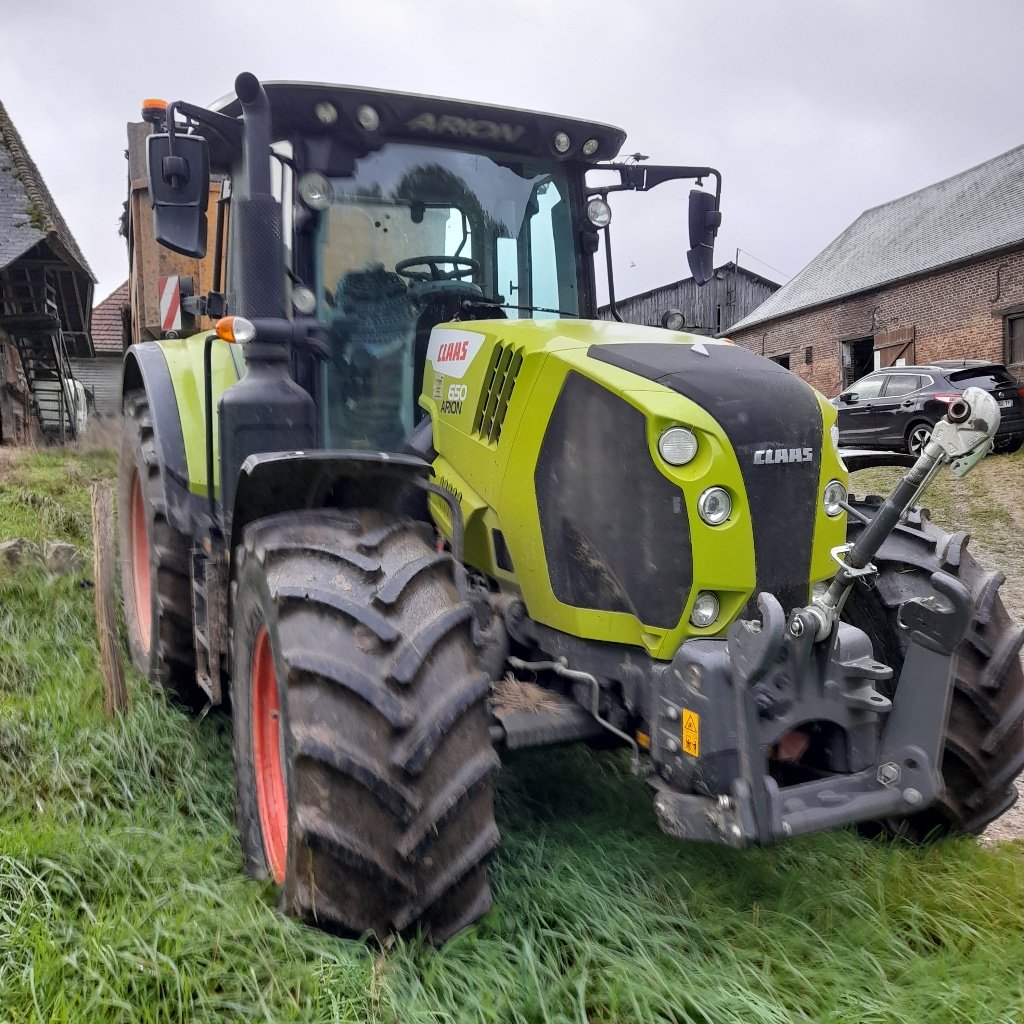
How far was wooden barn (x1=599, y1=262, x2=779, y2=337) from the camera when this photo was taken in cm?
3541

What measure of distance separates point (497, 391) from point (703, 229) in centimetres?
150

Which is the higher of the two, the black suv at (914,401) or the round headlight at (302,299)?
the round headlight at (302,299)

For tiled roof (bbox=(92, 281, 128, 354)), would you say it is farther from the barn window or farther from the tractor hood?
the tractor hood

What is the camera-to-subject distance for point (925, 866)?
304 cm

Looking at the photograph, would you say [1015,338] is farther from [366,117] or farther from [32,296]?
[32,296]

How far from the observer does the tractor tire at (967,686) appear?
124 inches

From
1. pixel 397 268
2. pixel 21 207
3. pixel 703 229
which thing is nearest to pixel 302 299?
pixel 397 268

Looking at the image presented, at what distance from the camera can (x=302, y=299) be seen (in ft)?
11.4

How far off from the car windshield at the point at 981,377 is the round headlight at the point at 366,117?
42.6 ft

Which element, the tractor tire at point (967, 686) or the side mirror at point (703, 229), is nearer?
the tractor tire at point (967, 686)

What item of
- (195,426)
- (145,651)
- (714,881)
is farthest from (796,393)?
(145,651)

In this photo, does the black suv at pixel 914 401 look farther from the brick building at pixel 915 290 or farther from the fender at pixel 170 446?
the fender at pixel 170 446

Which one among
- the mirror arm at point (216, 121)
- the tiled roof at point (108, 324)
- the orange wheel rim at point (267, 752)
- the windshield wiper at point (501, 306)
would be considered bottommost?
the orange wheel rim at point (267, 752)

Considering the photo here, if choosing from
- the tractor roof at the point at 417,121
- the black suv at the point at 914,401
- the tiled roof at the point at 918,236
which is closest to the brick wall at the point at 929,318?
the tiled roof at the point at 918,236
